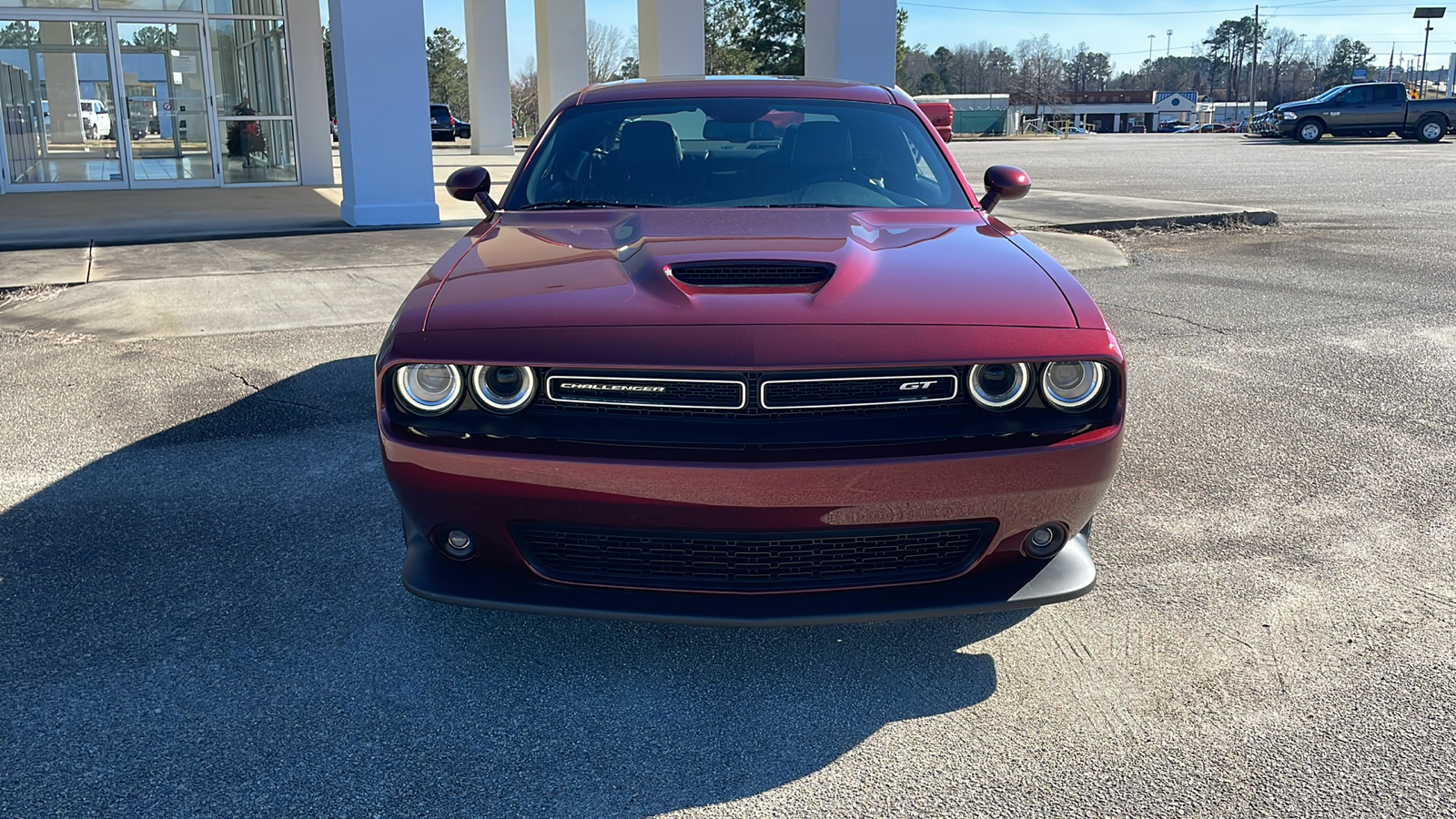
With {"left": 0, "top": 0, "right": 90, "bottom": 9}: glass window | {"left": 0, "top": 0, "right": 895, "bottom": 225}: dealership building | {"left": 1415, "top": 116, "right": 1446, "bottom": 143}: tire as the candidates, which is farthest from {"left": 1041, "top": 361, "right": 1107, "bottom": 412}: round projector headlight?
{"left": 1415, "top": 116, "right": 1446, "bottom": 143}: tire

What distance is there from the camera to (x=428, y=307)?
262 cm

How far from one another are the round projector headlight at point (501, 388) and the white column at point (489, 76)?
24.1 metres

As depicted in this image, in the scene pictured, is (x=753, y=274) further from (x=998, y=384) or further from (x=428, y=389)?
(x=428, y=389)

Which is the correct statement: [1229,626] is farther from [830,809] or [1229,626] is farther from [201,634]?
[201,634]

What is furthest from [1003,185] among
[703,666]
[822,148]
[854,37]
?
[854,37]

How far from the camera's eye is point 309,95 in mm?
17219

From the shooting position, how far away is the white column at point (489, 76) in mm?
25234

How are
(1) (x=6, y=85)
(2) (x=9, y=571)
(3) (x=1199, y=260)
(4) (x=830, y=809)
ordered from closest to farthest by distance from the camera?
1. (4) (x=830, y=809)
2. (2) (x=9, y=571)
3. (3) (x=1199, y=260)
4. (1) (x=6, y=85)

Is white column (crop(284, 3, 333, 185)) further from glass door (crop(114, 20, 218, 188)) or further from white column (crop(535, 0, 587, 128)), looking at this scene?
white column (crop(535, 0, 587, 128))

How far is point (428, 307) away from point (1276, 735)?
7.21 feet

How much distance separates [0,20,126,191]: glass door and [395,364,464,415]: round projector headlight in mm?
16708

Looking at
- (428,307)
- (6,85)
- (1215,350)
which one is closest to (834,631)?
(428,307)

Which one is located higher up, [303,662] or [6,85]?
[6,85]

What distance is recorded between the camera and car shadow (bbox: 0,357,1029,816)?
233cm
